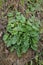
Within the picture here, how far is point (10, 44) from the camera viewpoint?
422 cm

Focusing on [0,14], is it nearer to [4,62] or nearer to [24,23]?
[24,23]

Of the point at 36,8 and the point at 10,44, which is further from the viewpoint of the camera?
the point at 36,8

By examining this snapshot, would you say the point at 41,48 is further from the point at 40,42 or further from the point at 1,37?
the point at 1,37

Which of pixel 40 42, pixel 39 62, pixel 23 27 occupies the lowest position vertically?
pixel 39 62

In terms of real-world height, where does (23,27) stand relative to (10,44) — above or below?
above

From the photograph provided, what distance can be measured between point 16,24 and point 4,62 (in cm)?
77

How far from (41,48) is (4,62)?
778 millimetres

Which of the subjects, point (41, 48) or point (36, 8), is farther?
point (36, 8)

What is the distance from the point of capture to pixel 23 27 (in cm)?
422

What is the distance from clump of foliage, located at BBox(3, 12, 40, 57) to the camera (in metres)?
4.18

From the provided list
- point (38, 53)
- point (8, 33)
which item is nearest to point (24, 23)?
point (8, 33)

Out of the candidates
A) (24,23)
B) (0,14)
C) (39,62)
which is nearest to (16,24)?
(24,23)

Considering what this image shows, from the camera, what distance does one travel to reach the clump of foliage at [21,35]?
418 centimetres

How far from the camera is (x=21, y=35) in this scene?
4.23 m
